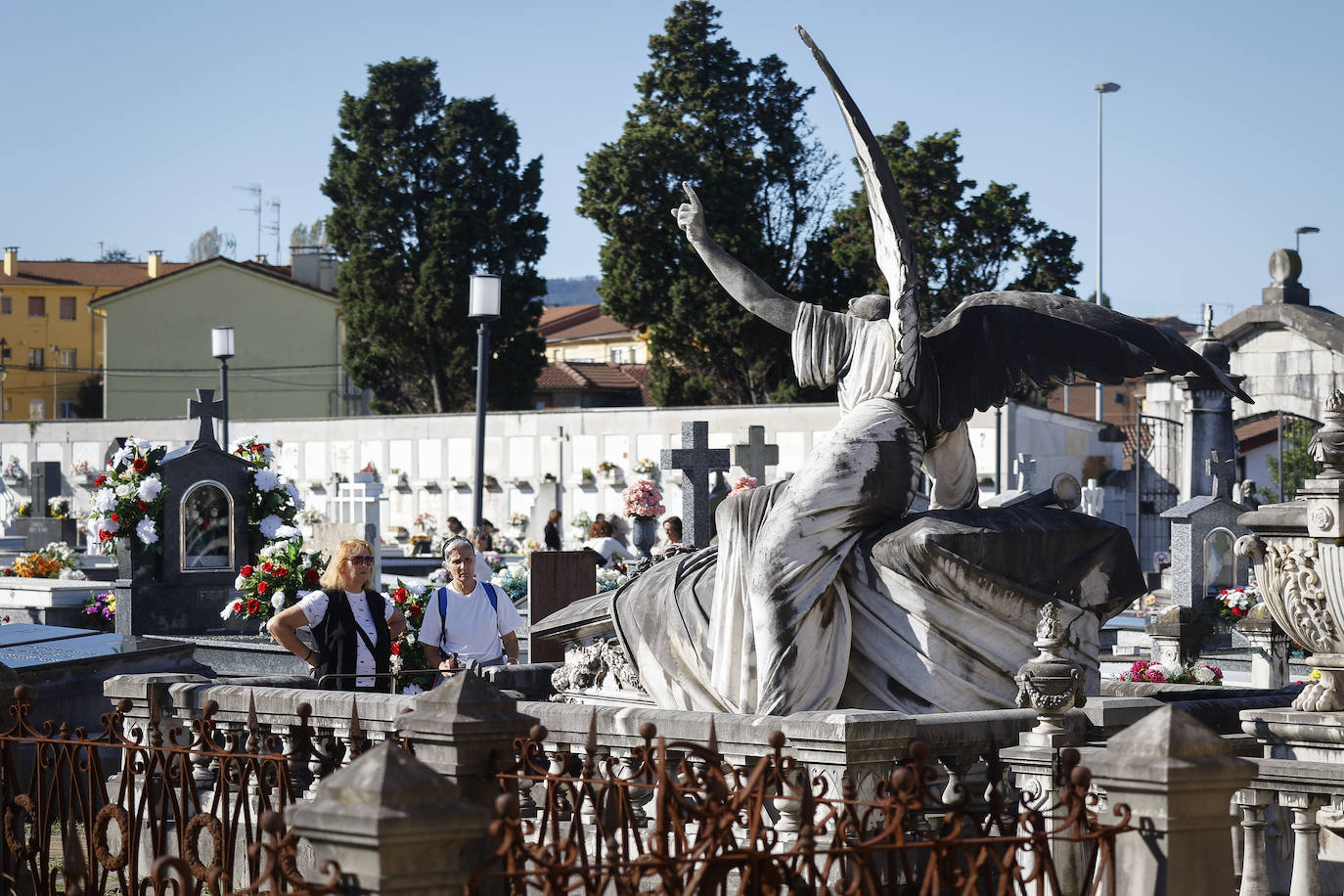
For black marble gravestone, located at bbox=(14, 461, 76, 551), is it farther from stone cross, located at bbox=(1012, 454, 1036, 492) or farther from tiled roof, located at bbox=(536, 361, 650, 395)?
tiled roof, located at bbox=(536, 361, 650, 395)

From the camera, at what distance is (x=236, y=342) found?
62.2 meters

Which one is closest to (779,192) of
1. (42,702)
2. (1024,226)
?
(1024,226)

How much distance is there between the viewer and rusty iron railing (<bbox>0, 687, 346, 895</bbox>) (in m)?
→ 6.39

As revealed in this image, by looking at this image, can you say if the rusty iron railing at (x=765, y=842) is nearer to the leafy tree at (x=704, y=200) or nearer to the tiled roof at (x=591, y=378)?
the leafy tree at (x=704, y=200)

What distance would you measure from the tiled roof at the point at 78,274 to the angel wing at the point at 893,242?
3047 inches

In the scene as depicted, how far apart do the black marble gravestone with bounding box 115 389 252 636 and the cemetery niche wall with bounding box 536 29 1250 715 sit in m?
10.00

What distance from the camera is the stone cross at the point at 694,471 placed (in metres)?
16.3

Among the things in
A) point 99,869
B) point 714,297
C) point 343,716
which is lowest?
point 99,869

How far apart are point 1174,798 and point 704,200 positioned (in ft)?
137

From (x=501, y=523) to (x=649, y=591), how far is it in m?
32.8

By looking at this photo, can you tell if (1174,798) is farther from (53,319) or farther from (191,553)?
(53,319)

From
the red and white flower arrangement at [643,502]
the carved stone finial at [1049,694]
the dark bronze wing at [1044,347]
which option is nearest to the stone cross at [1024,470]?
the red and white flower arrangement at [643,502]

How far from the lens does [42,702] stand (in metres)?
10.6

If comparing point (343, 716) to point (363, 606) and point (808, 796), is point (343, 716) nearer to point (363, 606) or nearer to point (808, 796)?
point (363, 606)
